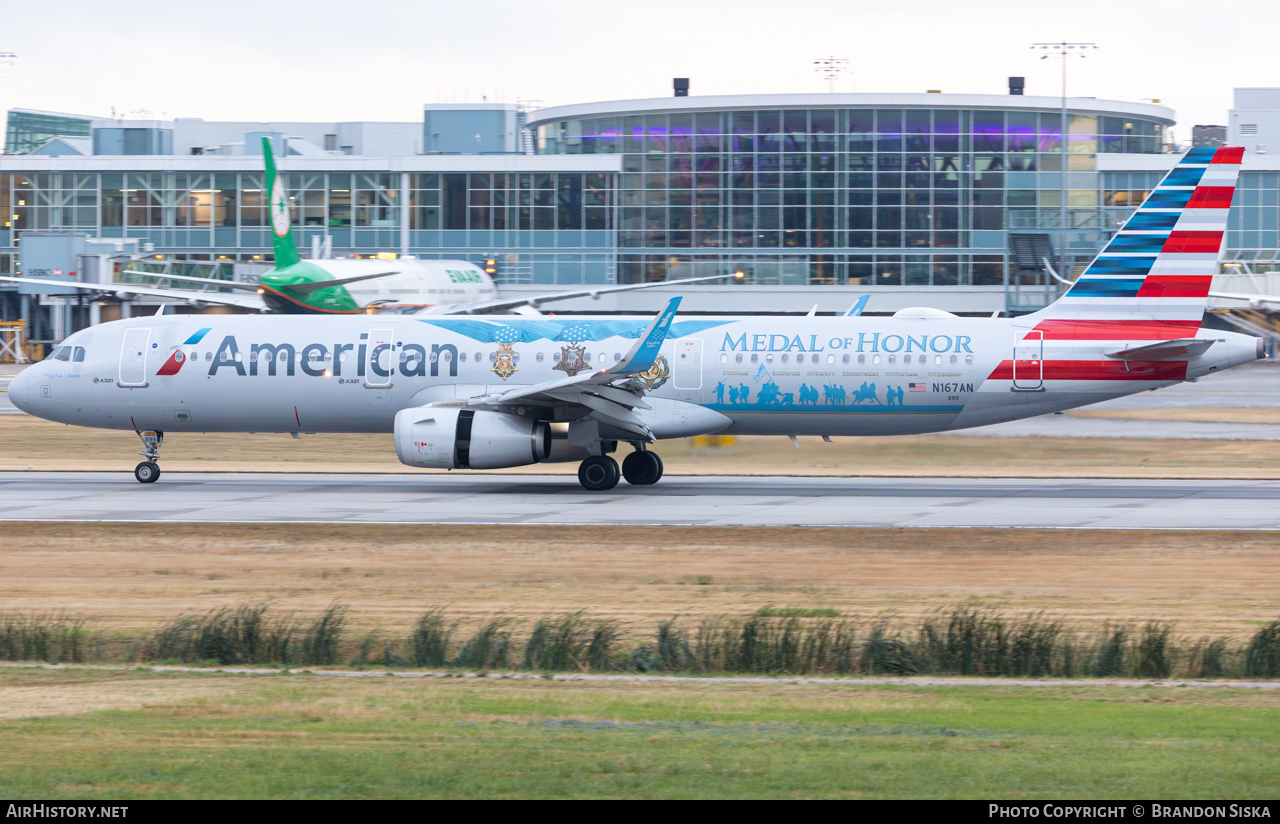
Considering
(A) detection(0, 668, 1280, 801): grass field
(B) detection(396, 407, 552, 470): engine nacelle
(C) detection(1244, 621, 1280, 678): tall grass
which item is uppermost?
(B) detection(396, 407, 552, 470): engine nacelle

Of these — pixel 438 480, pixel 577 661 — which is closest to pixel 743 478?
pixel 438 480

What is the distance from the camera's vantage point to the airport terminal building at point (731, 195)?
253ft

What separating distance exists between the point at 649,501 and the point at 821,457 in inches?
198

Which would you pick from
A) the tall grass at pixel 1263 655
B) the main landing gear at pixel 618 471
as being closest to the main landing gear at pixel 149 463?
the main landing gear at pixel 618 471

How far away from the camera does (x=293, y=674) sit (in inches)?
504

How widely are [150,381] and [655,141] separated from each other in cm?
5261

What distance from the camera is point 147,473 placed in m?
30.2

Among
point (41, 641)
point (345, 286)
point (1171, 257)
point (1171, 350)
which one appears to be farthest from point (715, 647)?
point (345, 286)

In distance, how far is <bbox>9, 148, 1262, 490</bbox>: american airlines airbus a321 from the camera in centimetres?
2806

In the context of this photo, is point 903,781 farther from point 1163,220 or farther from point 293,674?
point 1163,220

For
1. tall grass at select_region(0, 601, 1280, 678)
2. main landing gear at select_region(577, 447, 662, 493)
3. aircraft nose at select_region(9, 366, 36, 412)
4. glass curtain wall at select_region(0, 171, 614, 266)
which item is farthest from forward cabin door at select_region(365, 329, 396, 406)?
glass curtain wall at select_region(0, 171, 614, 266)

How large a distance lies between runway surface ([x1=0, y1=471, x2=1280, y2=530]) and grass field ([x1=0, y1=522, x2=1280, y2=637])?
1344mm

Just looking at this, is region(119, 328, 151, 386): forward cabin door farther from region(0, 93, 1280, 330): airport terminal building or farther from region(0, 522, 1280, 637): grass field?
region(0, 93, 1280, 330): airport terminal building

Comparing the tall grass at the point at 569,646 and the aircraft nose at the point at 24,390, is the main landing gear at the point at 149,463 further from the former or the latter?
the tall grass at the point at 569,646
